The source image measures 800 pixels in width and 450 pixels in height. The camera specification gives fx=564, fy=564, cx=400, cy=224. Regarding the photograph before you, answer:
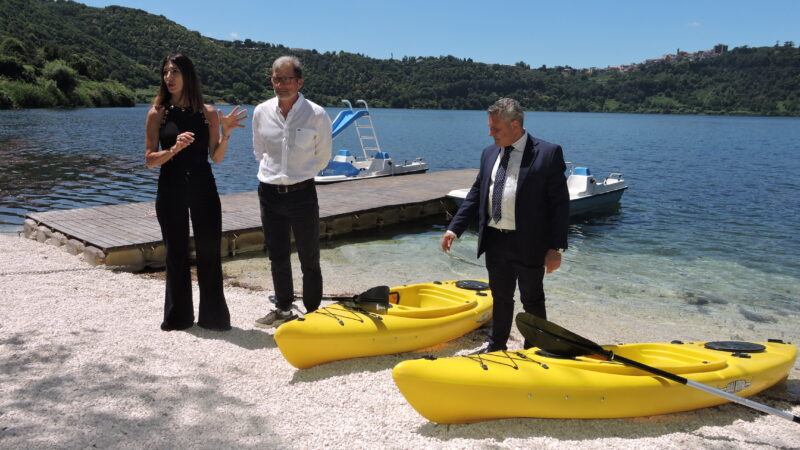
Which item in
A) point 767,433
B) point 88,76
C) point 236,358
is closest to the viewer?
point 767,433

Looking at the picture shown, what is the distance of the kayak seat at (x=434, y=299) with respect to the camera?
5.46m

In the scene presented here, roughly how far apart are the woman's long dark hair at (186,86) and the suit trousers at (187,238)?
550 millimetres

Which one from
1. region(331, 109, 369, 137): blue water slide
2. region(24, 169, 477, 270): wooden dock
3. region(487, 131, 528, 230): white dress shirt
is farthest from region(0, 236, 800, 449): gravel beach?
region(331, 109, 369, 137): blue water slide

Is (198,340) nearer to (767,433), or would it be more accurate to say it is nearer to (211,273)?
(211,273)

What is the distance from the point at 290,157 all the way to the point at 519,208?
2.03 m

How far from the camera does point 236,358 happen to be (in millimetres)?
4812

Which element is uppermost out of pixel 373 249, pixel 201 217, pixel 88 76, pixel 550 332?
pixel 88 76

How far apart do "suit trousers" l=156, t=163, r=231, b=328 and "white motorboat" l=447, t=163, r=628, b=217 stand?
31.7 feet

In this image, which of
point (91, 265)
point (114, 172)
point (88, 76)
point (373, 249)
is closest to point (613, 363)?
point (91, 265)

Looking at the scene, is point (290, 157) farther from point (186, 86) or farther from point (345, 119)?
point (345, 119)

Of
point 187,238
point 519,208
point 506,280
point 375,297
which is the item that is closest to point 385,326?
point 375,297

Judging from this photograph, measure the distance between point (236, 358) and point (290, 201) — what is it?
1.43 metres

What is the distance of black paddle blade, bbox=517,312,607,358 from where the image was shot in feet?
13.6

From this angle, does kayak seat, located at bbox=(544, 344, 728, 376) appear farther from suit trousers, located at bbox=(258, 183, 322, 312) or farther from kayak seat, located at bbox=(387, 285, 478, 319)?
suit trousers, located at bbox=(258, 183, 322, 312)
